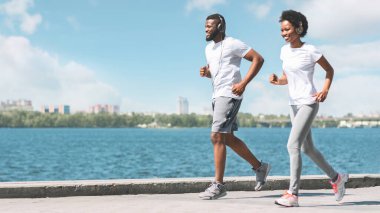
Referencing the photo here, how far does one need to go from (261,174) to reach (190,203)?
1151 millimetres

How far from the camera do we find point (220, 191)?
23.5 feet

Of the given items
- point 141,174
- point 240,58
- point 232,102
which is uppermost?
point 240,58

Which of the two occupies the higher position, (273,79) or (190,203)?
(273,79)

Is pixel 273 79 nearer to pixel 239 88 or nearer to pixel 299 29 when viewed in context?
pixel 239 88

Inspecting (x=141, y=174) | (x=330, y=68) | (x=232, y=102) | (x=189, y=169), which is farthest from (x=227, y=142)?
(x=189, y=169)

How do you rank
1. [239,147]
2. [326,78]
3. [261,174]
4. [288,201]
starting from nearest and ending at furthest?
[288,201], [326,78], [239,147], [261,174]

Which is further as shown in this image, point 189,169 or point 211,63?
point 189,169

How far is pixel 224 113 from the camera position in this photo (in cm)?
708

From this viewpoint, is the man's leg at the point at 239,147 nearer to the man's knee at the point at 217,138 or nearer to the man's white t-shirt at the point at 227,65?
the man's knee at the point at 217,138

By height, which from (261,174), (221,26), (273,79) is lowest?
(261,174)

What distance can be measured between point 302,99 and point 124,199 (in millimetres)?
2197

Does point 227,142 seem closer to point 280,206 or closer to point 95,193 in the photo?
point 280,206

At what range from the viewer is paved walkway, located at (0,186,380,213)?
20.9 feet

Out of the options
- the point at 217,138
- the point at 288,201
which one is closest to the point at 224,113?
the point at 217,138
